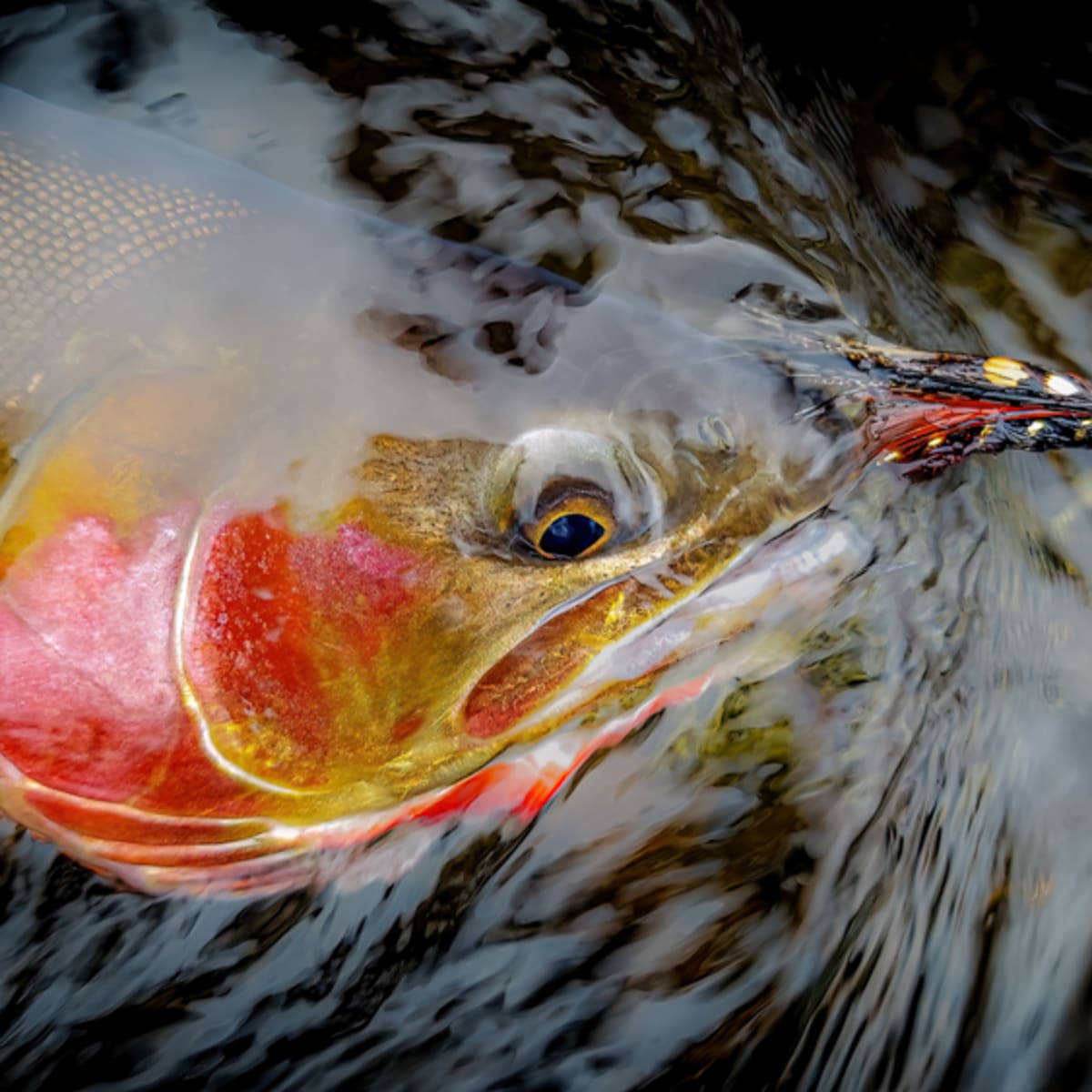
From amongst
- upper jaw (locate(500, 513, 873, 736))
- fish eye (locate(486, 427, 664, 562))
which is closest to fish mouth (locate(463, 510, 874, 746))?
upper jaw (locate(500, 513, 873, 736))

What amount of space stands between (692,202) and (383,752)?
1.15m

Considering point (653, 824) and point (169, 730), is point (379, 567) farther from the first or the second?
point (653, 824)

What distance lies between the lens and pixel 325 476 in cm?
142

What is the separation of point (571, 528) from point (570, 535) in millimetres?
12

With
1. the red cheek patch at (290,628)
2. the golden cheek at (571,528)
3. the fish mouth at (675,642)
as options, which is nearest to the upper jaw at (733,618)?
the fish mouth at (675,642)

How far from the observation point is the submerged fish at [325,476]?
1.39 meters

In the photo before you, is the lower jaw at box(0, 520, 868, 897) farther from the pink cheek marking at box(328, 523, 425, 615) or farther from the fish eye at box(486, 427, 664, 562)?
the pink cheek marking at box(328, 523, 425, 615)

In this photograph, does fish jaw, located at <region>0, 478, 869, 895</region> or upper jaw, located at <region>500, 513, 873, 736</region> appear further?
upper jaw, located at <region>500, 513, 873, 736</region>

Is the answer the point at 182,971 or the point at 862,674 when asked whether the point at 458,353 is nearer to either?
the point at 862,674

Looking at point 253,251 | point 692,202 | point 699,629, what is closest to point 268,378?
point 253,251

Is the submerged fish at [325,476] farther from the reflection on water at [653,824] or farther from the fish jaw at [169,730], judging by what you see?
the reflection on water at [653,824]

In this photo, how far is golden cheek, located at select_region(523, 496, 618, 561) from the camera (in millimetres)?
1427

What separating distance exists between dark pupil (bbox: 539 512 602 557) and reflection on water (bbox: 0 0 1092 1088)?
0.39 m

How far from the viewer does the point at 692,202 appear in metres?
1.92
